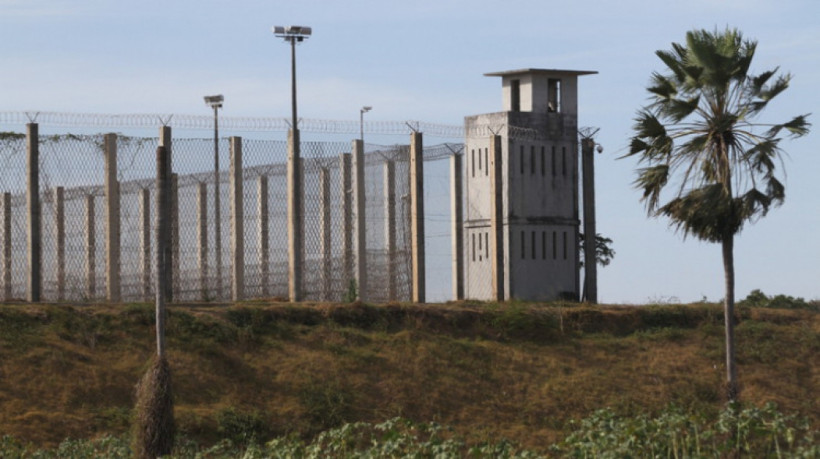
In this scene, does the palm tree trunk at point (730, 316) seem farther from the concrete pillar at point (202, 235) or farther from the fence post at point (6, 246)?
the fence post at point (6, 246)

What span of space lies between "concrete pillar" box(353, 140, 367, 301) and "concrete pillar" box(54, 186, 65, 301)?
20.1 ft

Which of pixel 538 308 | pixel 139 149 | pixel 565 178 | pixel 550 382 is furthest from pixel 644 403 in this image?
pixel 139 149

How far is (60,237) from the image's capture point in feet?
94.8

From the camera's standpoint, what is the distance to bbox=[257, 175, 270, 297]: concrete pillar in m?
29.4

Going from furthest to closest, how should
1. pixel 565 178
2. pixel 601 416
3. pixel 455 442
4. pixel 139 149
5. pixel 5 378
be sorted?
pixel 565 178 < pixel 139 149 < pixel 5 378 < pixel 601 416 < pixel 455 442

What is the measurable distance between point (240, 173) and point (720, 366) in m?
10.5

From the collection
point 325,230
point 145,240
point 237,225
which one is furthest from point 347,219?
point 145,240

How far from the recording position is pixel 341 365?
25594 mm

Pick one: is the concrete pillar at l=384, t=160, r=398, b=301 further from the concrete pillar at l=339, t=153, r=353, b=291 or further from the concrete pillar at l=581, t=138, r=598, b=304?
the concrete pillar at l=581, t=138, r=598, b=304

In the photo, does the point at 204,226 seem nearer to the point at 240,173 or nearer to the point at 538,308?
the point at 240,173

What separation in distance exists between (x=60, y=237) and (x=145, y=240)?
5.76 feet

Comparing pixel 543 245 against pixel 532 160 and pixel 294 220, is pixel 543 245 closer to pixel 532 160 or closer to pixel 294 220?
pixel 532 160

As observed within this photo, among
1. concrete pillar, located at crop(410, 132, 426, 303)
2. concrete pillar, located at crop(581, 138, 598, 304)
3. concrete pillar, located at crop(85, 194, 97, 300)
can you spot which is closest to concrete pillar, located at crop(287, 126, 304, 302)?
concrete pillar, located at crop(410, 132, 426, 303)

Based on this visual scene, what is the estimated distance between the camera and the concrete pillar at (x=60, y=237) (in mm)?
28344
